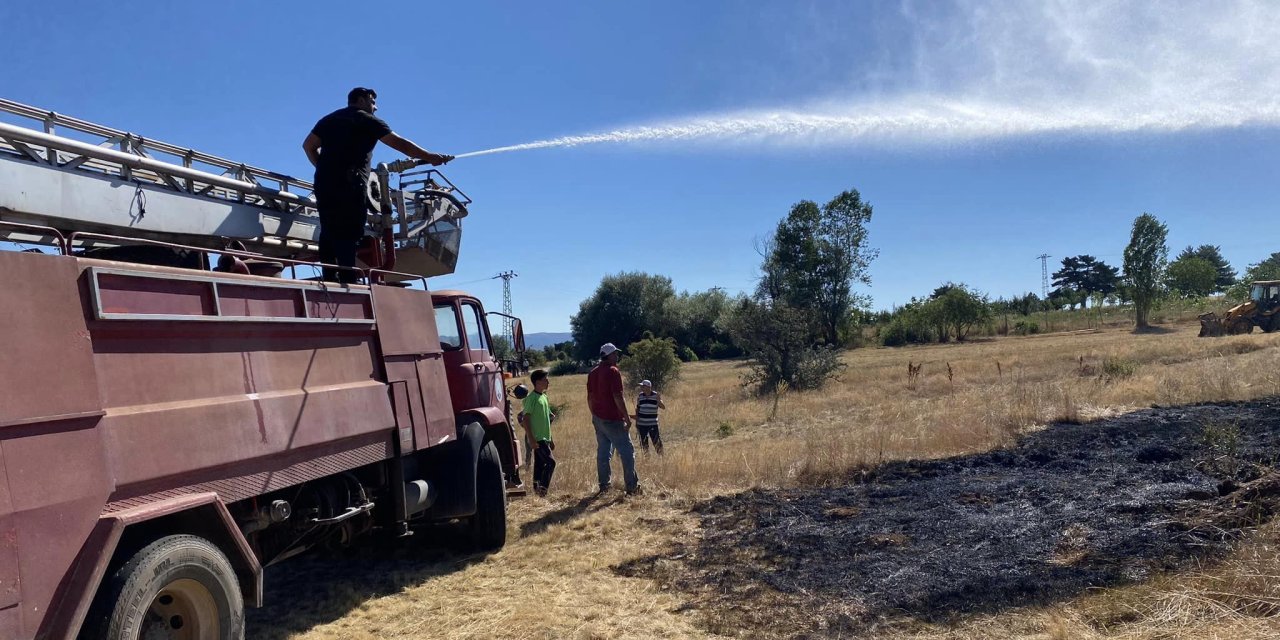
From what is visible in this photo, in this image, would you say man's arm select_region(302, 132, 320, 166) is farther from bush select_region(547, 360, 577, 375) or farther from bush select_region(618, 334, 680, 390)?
bush select_region(547, 360, 577, 375)

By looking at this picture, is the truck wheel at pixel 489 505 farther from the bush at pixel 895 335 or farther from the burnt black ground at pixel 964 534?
the bush at pixel 895 335

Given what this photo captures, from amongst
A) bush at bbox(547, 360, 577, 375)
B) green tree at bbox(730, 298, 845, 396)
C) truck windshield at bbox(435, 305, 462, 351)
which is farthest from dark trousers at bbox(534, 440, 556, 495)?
bush at bbox(547, 360, 577, 375)

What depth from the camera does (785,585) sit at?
5953 mm

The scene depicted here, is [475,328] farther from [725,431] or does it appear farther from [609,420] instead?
[725,431]

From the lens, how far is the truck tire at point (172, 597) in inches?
141

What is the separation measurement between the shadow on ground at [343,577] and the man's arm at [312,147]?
3.47 metres

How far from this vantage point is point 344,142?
631 centimetres

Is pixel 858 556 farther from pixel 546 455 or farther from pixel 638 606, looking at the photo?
pixel 546 455

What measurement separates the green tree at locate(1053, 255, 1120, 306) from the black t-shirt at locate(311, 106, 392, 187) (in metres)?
95.1

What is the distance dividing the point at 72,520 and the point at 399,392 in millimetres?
2893

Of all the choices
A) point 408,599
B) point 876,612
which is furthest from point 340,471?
point 876,612

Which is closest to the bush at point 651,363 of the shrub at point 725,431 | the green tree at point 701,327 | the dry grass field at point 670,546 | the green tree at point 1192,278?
the dry grass field at point 670,546

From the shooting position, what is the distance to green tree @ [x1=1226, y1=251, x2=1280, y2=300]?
174 ft

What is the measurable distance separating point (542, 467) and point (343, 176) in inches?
197
